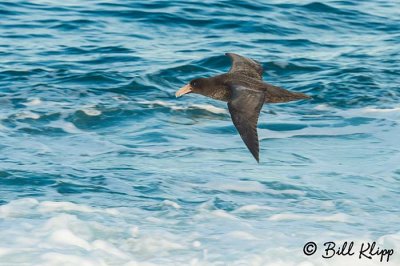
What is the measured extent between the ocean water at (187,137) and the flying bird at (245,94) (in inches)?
36.8

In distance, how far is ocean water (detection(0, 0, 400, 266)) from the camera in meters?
9.05

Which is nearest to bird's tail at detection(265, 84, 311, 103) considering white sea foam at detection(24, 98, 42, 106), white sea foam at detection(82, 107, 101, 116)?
white sea foam at detection(82, 107, 101, 116)

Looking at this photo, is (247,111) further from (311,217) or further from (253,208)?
(311,217)

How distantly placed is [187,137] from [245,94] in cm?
296

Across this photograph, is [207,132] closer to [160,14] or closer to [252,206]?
[252,206]

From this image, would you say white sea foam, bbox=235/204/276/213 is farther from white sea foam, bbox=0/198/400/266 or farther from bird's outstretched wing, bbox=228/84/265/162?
bird's outstretched wing, bbox=228/84/265/162

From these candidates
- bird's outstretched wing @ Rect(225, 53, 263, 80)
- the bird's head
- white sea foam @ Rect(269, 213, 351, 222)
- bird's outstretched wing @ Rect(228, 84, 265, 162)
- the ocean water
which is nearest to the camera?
bird's outstretched wing @ Rect(228, 84, 265, 162)

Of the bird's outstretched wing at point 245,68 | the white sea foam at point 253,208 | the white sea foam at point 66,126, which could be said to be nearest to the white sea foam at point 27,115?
the white sea foam at point 66,126

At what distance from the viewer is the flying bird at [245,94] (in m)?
9.09

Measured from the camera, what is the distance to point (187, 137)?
12.6 meters

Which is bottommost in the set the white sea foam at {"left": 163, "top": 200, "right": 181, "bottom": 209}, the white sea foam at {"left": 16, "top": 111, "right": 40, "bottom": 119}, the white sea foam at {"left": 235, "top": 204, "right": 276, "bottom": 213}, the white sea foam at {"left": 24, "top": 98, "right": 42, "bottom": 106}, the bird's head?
the white sea foam at {"left": 24, "top": 98, "right": 42, "bottom": 106}

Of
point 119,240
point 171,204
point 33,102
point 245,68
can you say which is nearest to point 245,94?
point 171,204

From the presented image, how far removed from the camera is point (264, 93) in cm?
982

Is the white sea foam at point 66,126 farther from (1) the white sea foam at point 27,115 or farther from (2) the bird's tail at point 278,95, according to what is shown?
(2) the bird's tail at point 278,95
